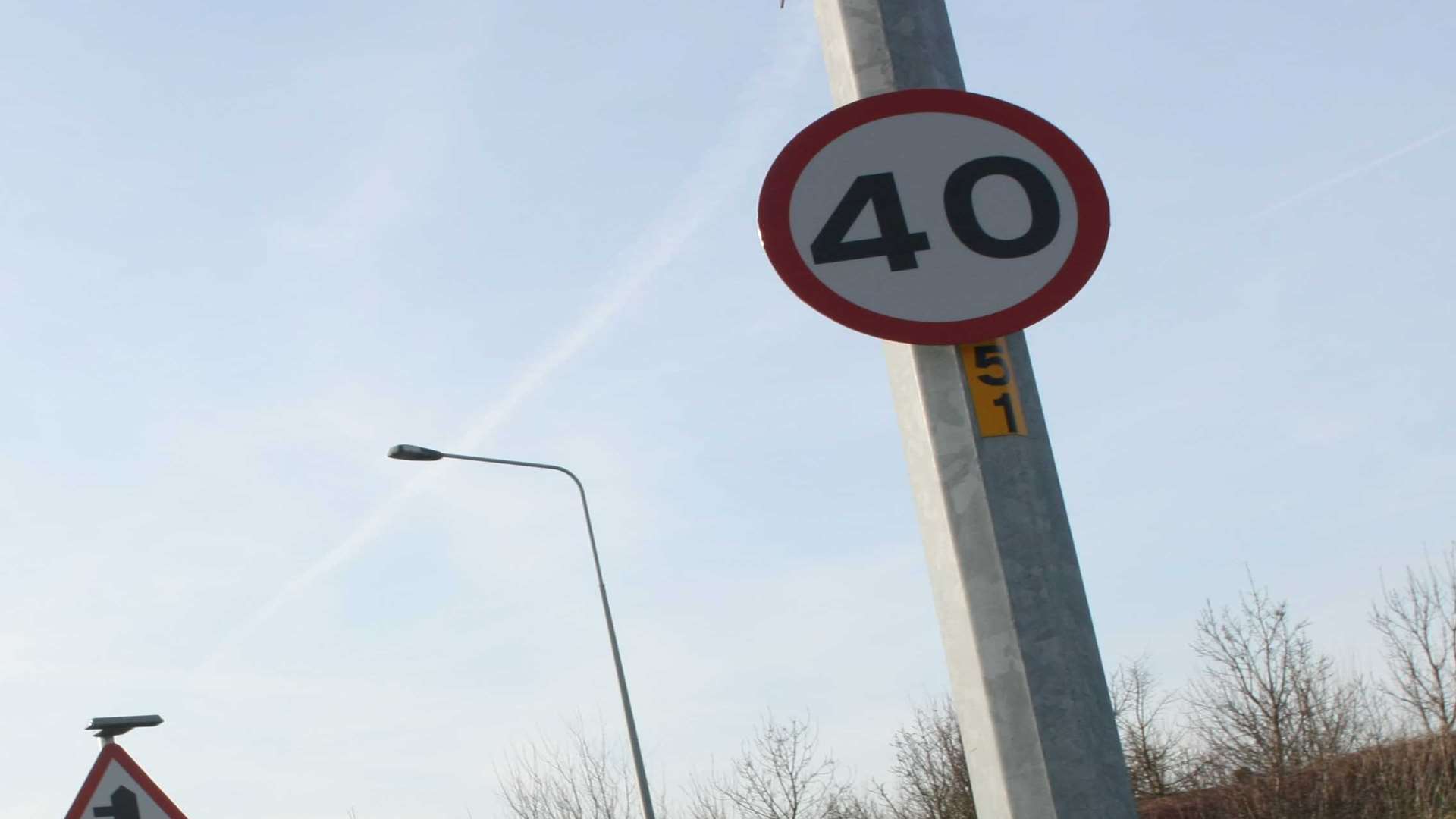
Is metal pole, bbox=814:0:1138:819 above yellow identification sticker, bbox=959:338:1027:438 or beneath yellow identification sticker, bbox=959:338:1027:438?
beneath

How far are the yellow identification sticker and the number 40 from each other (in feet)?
0.70

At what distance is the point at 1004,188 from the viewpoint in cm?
312

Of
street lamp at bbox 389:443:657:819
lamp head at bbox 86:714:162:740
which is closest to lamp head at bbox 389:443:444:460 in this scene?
street lamp at bbox 389:443:657:819

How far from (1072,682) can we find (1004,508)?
335 mm

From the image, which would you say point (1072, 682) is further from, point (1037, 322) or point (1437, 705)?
point (1437, 705)

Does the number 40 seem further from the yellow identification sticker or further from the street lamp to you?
the street lamp

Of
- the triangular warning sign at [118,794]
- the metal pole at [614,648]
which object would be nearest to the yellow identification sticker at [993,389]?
the triangular warning sign at [118,794]

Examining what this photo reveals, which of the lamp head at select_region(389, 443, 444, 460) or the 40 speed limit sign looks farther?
the lamp head at select_region(389, 443, 444, 460)

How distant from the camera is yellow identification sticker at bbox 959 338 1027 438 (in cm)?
286

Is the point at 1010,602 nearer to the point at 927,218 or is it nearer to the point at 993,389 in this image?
the point at 993,389

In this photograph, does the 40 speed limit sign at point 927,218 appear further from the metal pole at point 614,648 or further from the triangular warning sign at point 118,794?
the metal pole at point 614,648

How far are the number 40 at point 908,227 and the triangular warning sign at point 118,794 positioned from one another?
4.95 m

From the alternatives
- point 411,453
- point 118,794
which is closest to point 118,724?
point 118,794

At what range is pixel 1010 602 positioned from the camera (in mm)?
2705
